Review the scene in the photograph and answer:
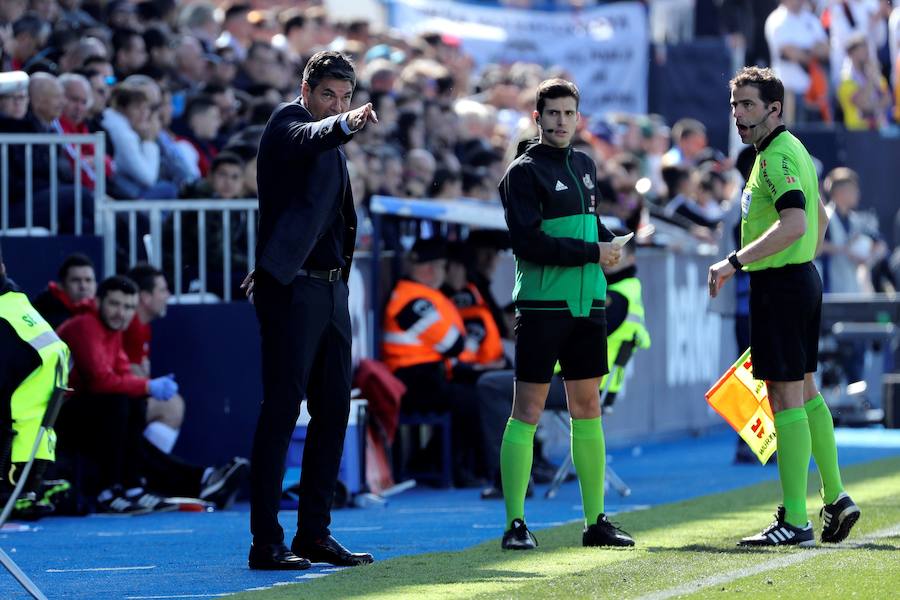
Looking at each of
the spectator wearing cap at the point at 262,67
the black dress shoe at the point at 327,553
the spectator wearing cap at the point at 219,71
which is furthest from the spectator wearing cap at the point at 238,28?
the black dress shoe at the point at 327,553

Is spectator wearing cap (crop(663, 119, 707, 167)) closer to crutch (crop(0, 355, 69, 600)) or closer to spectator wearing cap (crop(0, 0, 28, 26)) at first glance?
spectator wearing cap (crop(0, 0, 28, 26))

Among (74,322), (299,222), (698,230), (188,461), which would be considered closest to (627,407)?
(698,230)

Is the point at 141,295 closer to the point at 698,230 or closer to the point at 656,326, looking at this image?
the point at 656,326

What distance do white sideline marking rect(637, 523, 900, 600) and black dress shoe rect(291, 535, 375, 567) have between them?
5.06ft

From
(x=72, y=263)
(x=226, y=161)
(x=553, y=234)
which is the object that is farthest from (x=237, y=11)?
(x=553, y=234)

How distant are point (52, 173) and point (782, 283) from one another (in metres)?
5.46

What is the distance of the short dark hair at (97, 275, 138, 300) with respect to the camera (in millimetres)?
11273

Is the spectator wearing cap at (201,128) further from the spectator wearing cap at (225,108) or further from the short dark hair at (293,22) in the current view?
the short dark hair at (293,22)

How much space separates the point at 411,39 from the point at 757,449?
13854 millimetres

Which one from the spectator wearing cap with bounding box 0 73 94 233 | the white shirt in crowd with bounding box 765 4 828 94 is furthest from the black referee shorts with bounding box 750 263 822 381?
the white shirt in crowd with bounding box 765 4 828 94

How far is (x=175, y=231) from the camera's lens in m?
12.2

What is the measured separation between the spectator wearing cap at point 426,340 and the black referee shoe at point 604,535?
14.5 feet

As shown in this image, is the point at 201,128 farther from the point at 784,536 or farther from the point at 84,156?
the point at 784,536

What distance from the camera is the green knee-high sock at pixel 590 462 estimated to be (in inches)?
336
